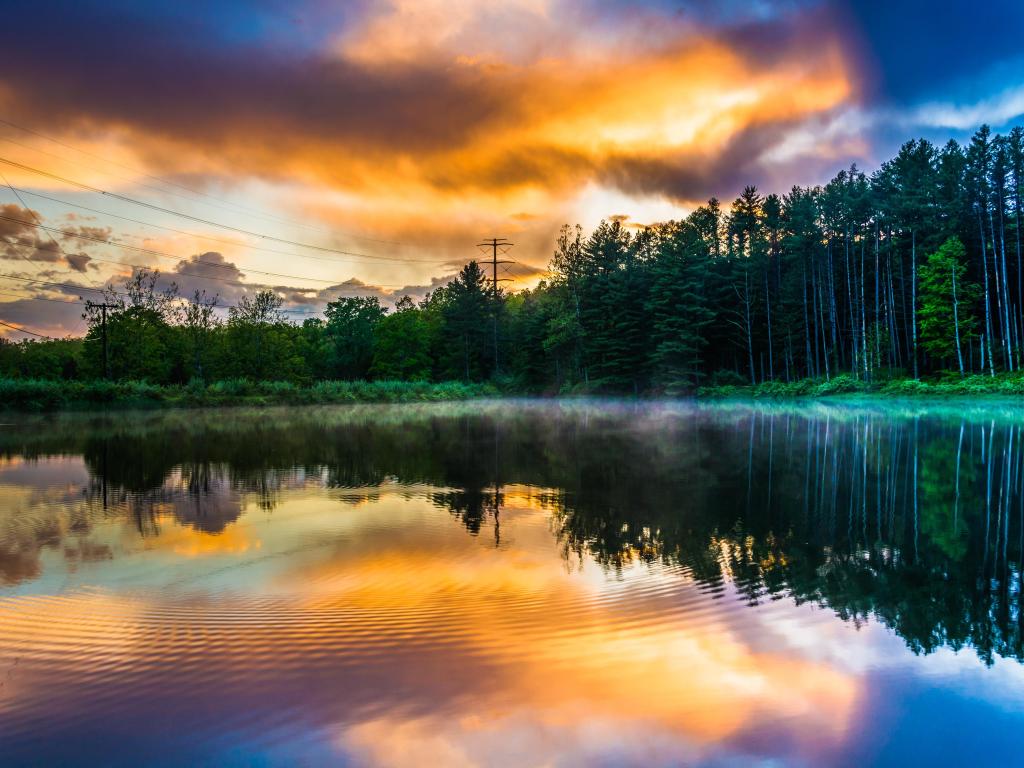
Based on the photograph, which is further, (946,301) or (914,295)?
(914,295)

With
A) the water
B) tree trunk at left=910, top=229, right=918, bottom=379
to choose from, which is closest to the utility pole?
the water

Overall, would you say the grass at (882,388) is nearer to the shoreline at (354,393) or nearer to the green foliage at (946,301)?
the shoreline at (354,393)

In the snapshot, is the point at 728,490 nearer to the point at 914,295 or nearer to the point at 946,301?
the point at 946,301

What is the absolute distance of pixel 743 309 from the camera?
59.6 metres

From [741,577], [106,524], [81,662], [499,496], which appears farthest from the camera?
[499,496]

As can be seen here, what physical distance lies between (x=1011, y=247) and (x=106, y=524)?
192 feet

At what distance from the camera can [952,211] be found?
4888 centimetres

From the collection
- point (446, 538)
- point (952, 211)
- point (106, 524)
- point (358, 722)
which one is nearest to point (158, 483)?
point (106, 524)

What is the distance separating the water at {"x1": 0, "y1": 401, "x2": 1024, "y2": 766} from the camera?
370 cm

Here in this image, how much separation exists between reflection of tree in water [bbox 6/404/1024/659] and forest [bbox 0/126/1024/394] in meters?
26.0

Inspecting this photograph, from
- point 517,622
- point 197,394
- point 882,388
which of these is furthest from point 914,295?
point 517,622

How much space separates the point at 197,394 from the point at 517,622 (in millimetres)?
44194

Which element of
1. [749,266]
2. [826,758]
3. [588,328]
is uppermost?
[749,266]

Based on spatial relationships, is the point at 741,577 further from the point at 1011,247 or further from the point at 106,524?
the point at 1011,247
